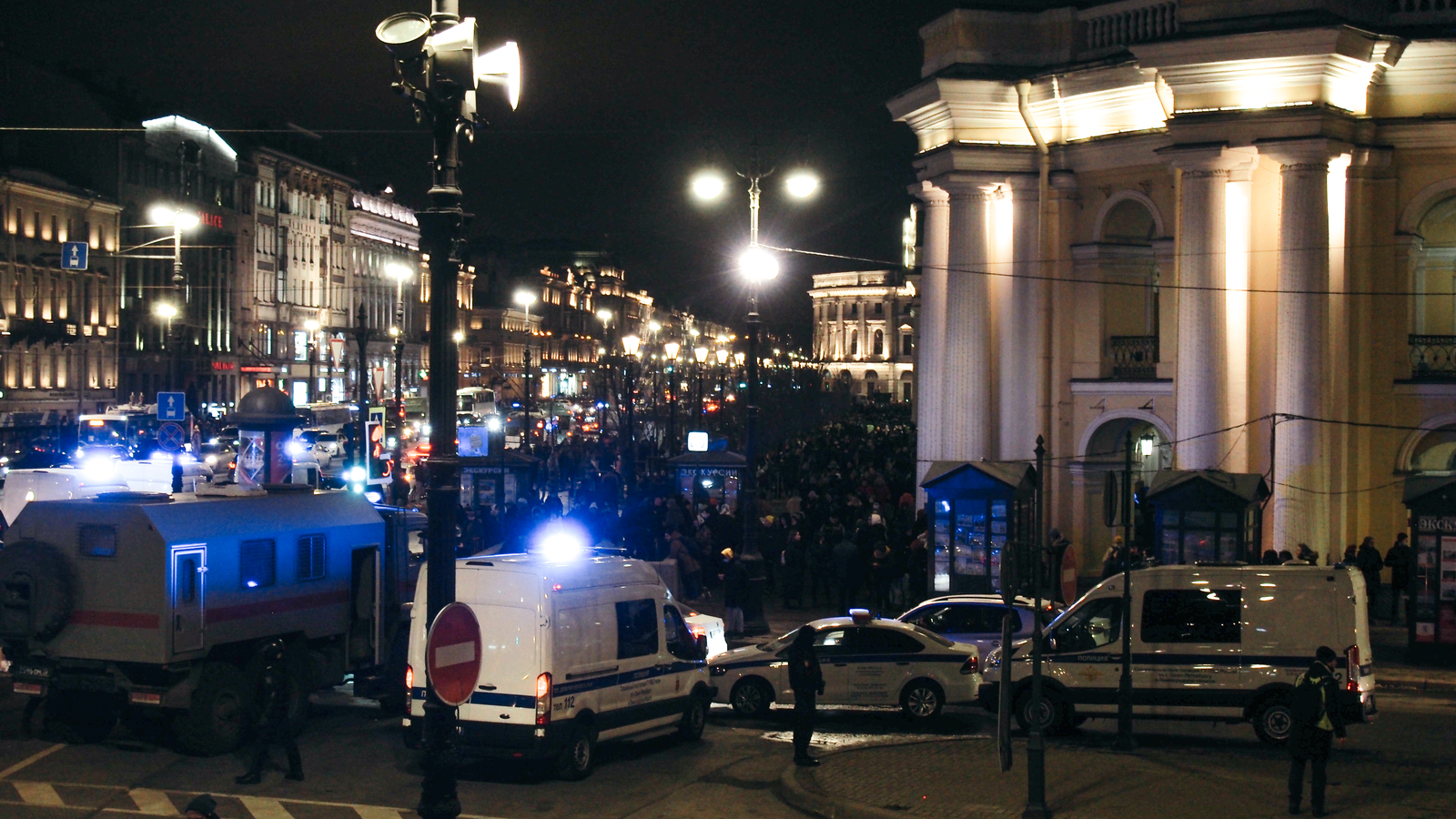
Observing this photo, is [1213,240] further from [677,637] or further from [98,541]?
[98,541]

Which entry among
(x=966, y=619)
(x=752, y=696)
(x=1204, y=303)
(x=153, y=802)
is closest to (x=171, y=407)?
(x=752, y=696)

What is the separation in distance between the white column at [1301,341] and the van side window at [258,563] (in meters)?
17.8

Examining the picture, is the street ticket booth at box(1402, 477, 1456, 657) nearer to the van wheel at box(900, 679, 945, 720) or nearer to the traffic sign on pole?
the van wheel at box(900, 679, 945, 720)

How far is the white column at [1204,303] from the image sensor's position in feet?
89.3

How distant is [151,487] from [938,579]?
15580 millimetres

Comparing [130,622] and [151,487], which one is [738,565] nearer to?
[130,622]

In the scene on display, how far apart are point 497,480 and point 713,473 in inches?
208

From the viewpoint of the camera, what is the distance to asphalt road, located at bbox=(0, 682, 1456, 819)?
12836 mm

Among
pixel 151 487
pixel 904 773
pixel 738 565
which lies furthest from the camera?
pixel 151 487

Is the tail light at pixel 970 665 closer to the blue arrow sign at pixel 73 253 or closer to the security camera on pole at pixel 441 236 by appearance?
the security camera on pole at pixel 441 236

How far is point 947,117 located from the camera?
32406 millimetres

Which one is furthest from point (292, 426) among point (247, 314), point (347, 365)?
point (347, 365)

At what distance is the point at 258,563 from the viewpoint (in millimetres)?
16375

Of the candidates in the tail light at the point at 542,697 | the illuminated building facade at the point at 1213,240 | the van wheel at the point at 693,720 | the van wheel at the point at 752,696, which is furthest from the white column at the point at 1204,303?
the tail light at the point at 542,697
